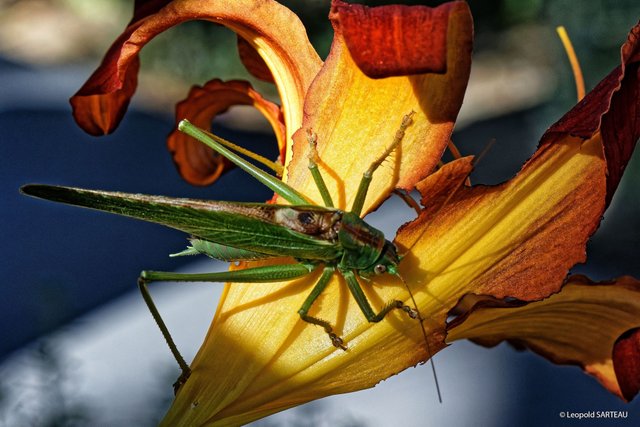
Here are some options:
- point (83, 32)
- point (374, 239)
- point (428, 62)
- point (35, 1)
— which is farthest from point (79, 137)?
point (428, 62)

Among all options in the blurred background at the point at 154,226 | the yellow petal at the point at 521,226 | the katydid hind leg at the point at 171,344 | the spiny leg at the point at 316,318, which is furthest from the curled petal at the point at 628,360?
the blurred background at the point at 154,226

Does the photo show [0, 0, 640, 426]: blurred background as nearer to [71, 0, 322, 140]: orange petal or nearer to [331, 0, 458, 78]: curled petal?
[71, 0, 322, 140]: orange petal

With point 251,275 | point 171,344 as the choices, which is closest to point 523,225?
point 251,275

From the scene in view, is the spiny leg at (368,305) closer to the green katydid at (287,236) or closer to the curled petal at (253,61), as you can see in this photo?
the green katydid at (287,236)

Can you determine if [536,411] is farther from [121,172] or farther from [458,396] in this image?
[121,172]

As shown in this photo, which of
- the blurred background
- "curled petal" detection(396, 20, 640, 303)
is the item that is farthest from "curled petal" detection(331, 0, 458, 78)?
the blurred background

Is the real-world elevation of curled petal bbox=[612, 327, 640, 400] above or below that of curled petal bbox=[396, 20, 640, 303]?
below

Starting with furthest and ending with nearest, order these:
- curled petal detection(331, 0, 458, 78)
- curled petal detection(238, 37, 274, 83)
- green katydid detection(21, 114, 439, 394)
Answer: curled petal detection(238, 37, 274, 83)
green katydid detection(21, 114, 439, 394)
curled petal detection(331, 0, 458, 78)
